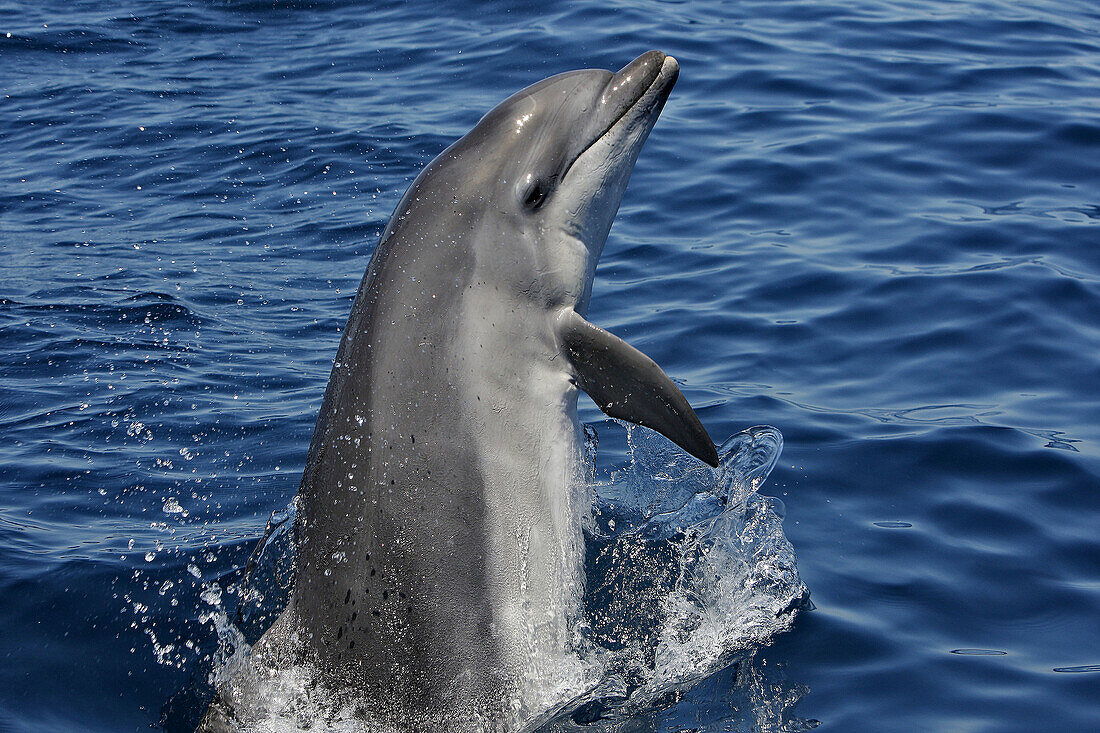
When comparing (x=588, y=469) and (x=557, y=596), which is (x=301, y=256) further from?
(x=557, y=596)

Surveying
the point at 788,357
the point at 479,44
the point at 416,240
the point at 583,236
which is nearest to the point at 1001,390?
the point at 788,357

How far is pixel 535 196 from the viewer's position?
585 centimetres

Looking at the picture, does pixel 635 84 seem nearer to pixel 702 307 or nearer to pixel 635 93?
pixel 635 93

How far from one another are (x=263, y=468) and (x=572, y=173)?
3624 millimetres

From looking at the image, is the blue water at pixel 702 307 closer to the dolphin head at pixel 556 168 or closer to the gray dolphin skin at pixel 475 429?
the gray dolphin skin at pixel 475 429

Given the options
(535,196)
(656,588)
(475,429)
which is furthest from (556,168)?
(656,588)

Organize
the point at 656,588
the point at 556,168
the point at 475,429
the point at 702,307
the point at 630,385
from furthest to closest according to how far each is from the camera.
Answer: the point at 702,307 → the point at 656,588 → the point at 556,168 → the point at 630,385 → the point at 475,429

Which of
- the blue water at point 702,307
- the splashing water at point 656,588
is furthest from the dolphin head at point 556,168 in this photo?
the blue water at point 702,307

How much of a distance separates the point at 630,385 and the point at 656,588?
5.02 feet

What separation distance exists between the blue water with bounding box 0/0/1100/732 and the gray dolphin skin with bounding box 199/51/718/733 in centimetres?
89

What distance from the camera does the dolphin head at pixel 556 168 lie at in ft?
18.9

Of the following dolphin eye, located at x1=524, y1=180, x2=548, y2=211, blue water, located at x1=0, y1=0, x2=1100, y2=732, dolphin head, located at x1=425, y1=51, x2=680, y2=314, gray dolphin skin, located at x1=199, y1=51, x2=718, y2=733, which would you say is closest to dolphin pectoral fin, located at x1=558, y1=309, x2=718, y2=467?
gray dolphin skin, located at x1=199, y1=51, x2=718, y2=733

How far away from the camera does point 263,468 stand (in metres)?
8.38

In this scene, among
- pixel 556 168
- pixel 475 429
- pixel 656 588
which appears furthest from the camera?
pixel 656 588
